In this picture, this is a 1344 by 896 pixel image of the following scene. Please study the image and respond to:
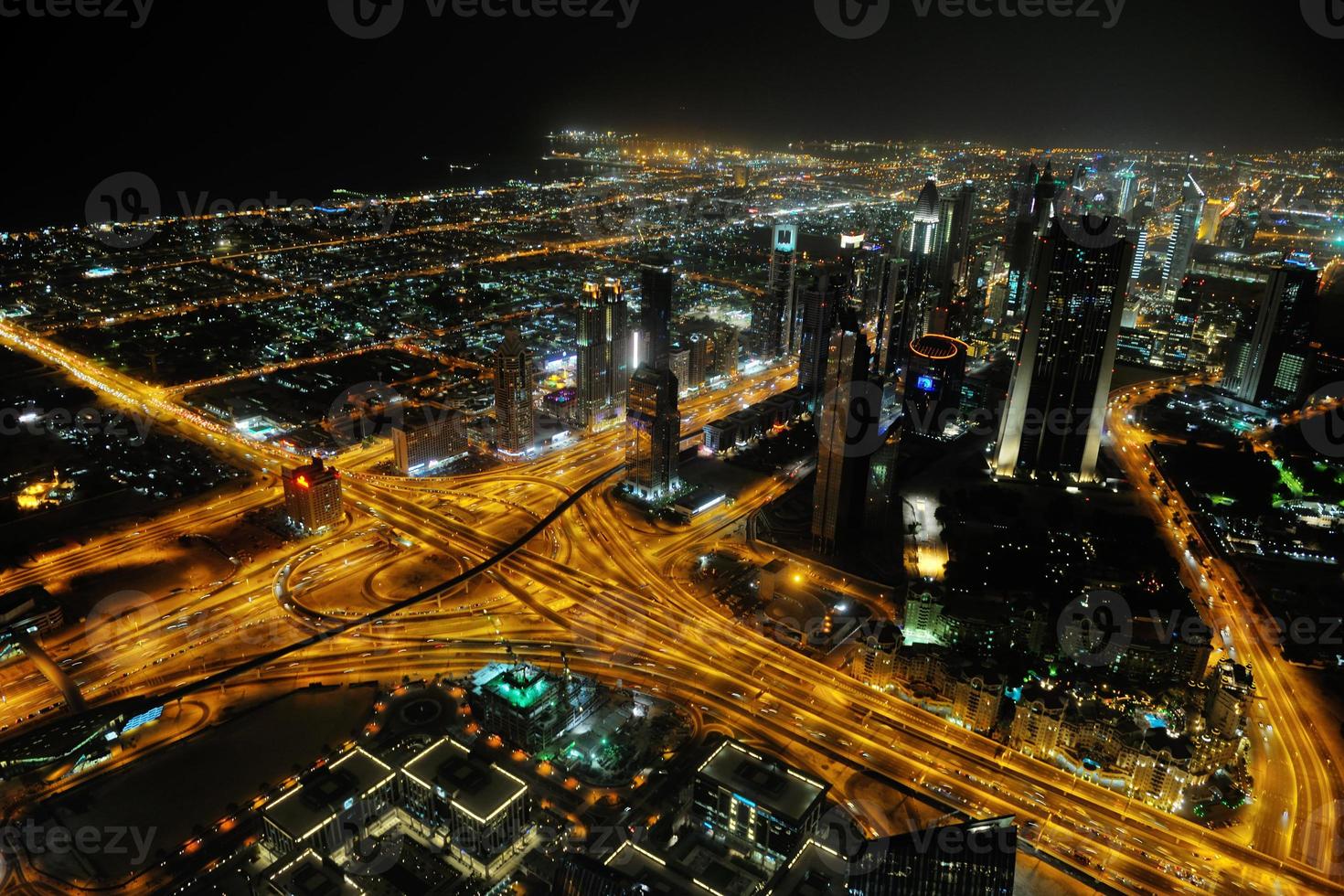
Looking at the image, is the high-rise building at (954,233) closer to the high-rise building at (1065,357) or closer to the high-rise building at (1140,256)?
the high-rise building at (1140,256)

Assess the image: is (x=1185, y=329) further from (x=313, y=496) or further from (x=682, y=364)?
(x=313, y=496)

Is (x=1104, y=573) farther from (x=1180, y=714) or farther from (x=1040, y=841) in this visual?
(x=1040, y=841)

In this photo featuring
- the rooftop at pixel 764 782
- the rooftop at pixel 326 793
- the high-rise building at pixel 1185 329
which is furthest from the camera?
the high-rise building at pixel 1185 329

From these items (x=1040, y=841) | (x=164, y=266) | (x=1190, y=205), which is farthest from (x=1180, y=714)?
(x=164, y=266)

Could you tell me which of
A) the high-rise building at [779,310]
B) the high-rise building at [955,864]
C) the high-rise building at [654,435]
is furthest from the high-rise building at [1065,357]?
the high-rise building at [955,864]

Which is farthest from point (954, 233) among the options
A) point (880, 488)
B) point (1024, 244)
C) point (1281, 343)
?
point (880, 488)

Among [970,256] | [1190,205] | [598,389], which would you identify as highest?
[1190,205]
